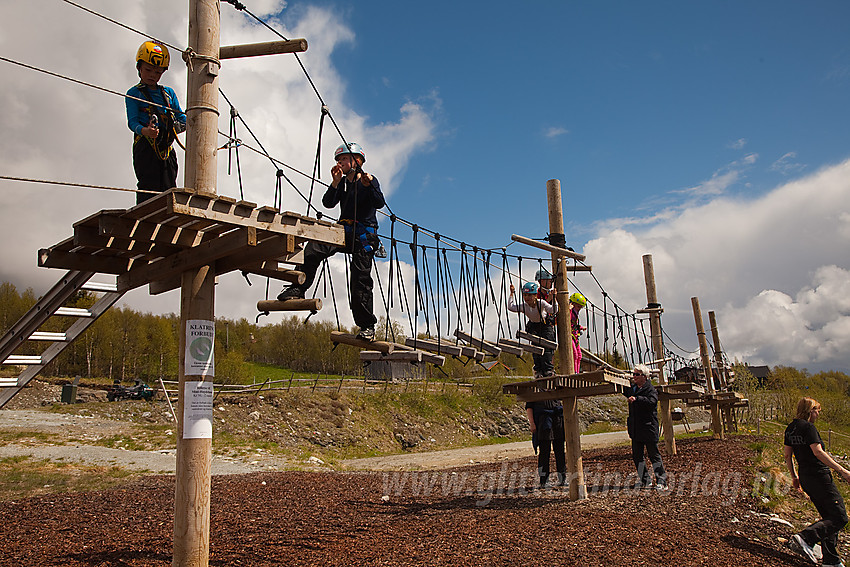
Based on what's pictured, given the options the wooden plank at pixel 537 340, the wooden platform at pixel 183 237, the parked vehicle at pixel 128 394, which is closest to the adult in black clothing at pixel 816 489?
the wooden plank at pixel 537 340

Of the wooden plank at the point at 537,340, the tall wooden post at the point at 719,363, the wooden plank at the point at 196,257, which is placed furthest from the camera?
the tall wooden post at the point at 719,363

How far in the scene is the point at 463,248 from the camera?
879 centimetres

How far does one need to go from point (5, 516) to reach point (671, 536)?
7.79 m

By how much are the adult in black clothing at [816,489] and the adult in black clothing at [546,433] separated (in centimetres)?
360

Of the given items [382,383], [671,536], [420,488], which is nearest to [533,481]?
[420,488]

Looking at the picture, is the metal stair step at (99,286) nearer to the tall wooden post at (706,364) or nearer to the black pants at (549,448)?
the black pants at (549,448)

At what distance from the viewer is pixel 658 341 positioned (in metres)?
14.2

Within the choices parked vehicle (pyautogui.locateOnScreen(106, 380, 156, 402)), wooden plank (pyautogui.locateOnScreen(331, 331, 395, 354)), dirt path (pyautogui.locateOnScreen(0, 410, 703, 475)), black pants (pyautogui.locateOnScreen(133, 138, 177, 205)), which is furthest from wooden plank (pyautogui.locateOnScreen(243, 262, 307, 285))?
parked vehicle (pyautogui.locateOnScreen(106, 380, 156, 402))

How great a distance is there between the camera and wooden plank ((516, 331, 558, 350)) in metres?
8.59

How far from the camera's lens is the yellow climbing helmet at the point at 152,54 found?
17.8 feet

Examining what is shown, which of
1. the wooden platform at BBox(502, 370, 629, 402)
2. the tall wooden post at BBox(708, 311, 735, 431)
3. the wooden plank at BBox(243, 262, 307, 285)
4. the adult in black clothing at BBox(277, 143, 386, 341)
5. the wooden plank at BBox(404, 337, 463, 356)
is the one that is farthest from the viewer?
the tall wooden post at BBox(708, 311, 735, 431)

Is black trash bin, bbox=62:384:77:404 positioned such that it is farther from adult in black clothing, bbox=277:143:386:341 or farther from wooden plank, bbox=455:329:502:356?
adult in black clothing, bbox=277:143:386:341

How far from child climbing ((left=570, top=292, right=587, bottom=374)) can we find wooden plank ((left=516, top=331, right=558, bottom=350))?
2.93 ft

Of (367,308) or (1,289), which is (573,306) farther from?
(1,289)
